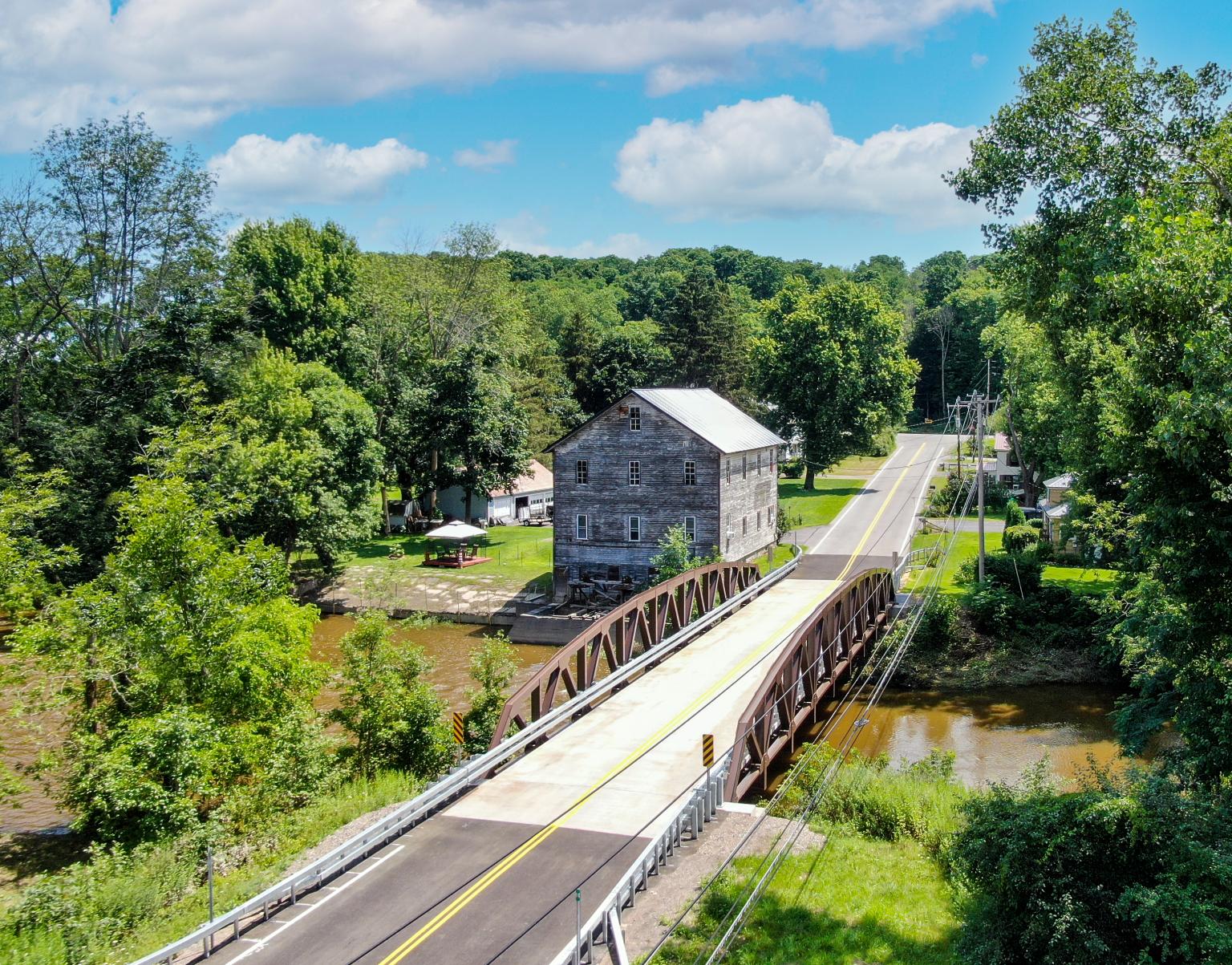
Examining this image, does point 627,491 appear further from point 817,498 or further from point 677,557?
point 817,498

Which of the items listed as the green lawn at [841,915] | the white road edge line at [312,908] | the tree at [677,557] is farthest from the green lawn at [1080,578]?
the white road edge line at [312,908]

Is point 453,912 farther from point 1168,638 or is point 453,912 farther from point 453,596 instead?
point 453,596

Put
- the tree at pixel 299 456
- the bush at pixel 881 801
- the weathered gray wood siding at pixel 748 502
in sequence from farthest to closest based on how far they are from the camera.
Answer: the weathered gray wood siding at pixel 748 502, the tree at pixel 299 456, the bush at pixel 881 801

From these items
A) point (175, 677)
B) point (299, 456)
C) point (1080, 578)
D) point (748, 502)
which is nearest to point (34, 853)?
point (175, 677)

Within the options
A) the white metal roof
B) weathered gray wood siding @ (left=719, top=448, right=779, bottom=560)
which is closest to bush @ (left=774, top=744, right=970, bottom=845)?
weathered gray wood siding @ (left=719, top=448, right=779, bottom=560)

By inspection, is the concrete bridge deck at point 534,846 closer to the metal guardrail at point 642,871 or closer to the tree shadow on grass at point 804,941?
the metal guardrail at point 642,871

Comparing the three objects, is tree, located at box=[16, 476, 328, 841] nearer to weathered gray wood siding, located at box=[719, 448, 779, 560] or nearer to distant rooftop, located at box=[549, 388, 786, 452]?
distant rooftop, located at box=[549, 388, 786, 452]
